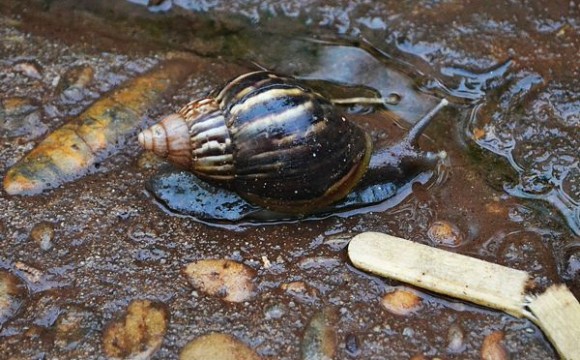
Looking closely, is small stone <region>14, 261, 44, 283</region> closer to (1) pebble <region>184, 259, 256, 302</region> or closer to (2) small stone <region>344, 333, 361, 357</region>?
(1) pebble <region>184, 259, 256, 302</region>

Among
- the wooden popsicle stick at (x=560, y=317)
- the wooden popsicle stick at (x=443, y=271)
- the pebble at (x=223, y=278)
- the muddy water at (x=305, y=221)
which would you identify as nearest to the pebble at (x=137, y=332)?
the muddy water at (x=305, y=221)

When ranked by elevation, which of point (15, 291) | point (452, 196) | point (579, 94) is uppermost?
point (579, 94)

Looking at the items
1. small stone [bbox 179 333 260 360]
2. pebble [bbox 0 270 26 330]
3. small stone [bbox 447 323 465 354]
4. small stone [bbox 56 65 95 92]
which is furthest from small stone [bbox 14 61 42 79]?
small stone [bbox 447 323 465 354]

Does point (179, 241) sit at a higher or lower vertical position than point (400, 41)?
lower

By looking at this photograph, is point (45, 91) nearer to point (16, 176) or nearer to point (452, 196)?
point (16, 176)

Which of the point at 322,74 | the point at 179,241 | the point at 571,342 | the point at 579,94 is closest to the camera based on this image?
the point at 571,342

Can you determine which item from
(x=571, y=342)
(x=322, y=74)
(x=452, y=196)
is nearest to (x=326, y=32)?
(x=322, y=74)

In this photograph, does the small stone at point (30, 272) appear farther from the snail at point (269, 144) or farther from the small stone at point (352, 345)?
the small stone at point (352, 345)

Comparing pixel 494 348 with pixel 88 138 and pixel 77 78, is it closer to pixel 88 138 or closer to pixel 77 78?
pixel 88 138
